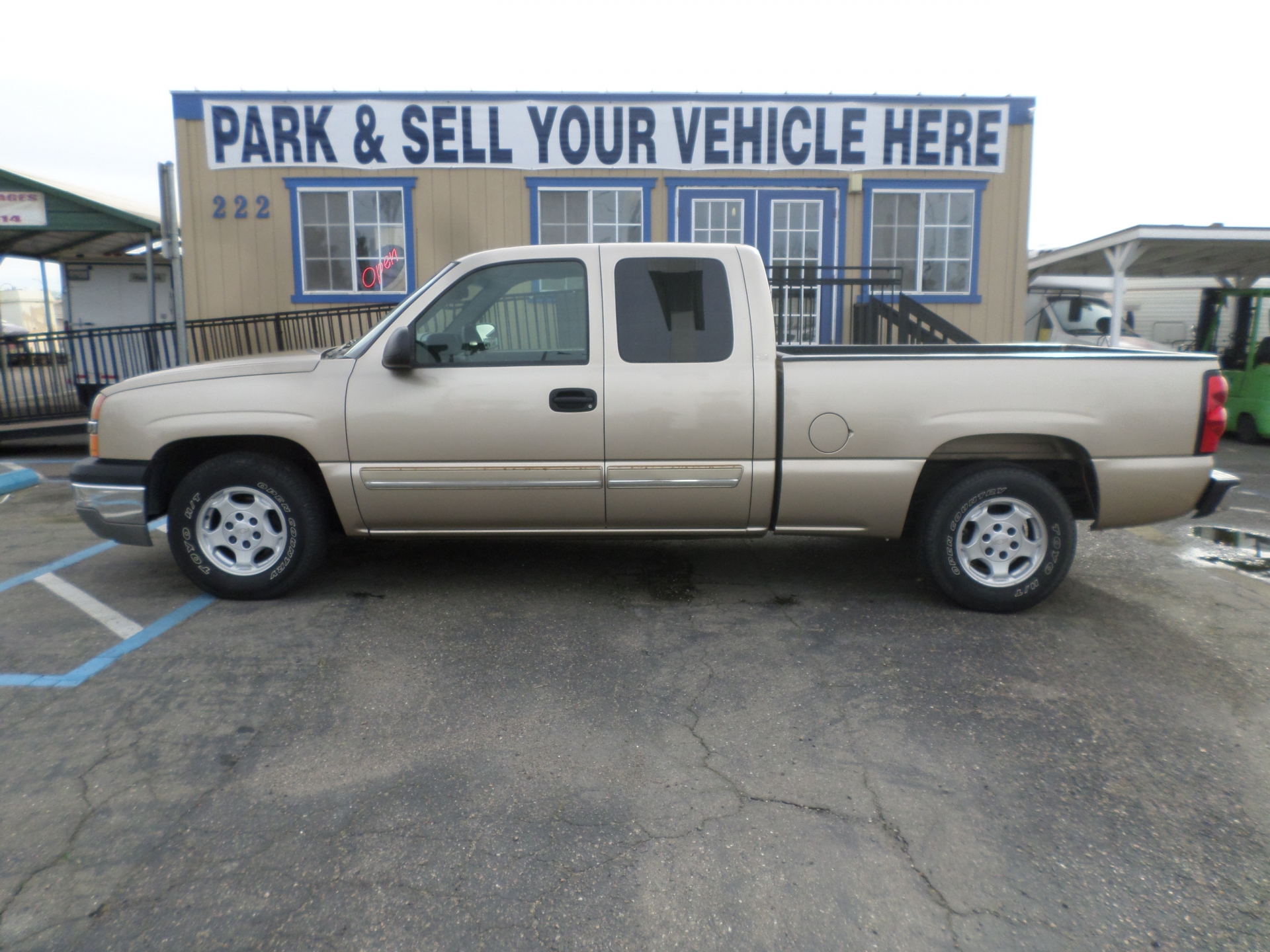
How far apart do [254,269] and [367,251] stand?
1.57 m

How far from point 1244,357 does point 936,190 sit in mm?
5400

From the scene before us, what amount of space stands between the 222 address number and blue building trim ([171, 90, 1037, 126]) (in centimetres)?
115

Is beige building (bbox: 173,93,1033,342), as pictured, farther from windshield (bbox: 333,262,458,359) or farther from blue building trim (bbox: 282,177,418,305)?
windshield (bbox: 333,262,458,359)

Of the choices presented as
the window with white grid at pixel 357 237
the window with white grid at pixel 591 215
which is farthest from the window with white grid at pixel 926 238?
the window with white grid at pixel 357 237

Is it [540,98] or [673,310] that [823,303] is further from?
[673,310]

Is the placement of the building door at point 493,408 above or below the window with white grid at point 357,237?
below

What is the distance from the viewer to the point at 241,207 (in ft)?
41.5

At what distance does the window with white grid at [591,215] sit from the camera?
12.8m

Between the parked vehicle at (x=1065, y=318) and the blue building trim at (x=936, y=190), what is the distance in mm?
4676

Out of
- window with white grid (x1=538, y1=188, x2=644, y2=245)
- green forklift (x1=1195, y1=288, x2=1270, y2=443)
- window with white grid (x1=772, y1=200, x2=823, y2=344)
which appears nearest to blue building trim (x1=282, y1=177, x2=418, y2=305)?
window with white grid (x1=538, y1=188, x2=644, y2=245)

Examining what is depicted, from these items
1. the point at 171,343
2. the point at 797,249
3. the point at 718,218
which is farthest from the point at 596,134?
the point at 171,343

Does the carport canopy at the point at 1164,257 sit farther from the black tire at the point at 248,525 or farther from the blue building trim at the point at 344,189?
the black tire at the point at 248,525

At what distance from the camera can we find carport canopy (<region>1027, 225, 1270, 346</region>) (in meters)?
13.6

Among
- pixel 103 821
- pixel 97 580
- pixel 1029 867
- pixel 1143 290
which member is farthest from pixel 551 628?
pixel 1143 290
